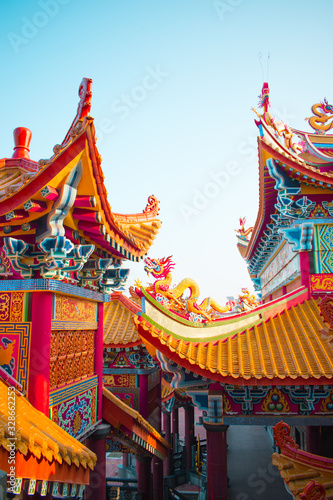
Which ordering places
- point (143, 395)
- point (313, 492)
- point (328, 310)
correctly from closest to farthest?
1. point (313, 492)
2. point (328, 310)
3. point (143, 395)

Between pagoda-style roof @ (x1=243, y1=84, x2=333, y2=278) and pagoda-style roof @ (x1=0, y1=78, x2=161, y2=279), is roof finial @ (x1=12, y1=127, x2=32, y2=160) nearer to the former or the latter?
pagoda-style roof @ (x1=0, y1=78, x2=161, y2=279)

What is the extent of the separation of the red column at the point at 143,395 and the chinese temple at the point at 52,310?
3104 mm

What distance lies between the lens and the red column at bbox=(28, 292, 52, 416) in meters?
4.50

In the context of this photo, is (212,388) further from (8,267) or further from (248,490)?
(248,490)

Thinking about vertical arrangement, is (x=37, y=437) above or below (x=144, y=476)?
above

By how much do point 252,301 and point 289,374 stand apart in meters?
10.6

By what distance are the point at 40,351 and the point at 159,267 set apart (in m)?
3.12

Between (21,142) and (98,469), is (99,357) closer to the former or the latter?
(98,469)

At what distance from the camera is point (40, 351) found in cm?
459

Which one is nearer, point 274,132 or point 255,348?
point 255,348

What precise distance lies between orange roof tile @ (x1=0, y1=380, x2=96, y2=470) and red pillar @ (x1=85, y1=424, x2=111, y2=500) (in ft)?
7.38

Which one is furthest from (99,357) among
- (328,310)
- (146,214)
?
(328,310)

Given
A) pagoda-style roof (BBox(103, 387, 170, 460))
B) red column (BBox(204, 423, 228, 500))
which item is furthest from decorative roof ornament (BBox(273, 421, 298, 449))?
pagoda-style roof (BBox(103, 387, 170, 460))

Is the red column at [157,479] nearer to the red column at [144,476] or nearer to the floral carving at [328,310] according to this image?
the red column at [144,476]
